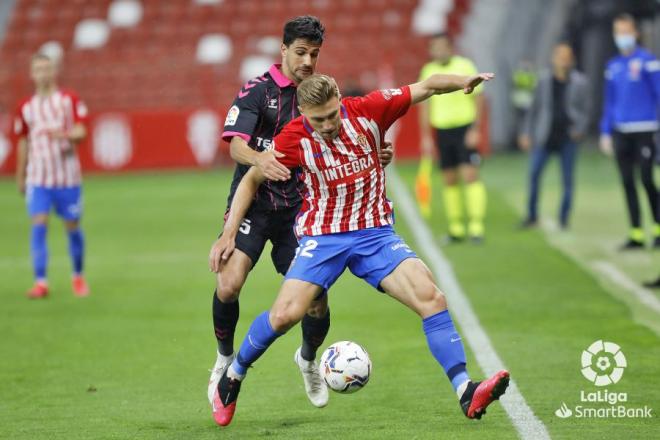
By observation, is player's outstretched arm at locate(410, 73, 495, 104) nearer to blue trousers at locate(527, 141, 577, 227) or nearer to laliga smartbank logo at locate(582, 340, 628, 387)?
laliga smartbank logo at locate(582, 340, 628, 387)

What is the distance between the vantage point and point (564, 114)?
599 inches

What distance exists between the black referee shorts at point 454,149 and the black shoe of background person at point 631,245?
6.77 feet

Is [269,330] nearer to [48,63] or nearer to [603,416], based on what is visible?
[603,416]

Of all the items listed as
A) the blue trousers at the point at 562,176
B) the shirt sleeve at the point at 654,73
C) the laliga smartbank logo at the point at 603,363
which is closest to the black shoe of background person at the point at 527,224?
the blue trousers at the point at 562,176

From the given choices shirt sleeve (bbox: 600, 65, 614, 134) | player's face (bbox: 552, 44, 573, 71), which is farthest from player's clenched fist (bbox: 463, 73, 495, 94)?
player's face (bbox: 552, 44, 573, 71)

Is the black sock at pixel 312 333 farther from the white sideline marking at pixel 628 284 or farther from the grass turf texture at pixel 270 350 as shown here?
the white sideline marking at pixel 628 284

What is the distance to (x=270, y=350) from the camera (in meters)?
8.55

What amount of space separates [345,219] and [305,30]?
1.08 meters

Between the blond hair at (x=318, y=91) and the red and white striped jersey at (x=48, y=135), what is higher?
the blond hair at (x=318, y=91)

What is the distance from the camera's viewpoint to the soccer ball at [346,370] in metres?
6.32

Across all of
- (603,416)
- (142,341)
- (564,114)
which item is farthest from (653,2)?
(603,416)

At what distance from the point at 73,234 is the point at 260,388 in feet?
15.3

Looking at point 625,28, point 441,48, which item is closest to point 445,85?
point 625,28

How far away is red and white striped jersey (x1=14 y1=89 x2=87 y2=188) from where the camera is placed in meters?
11.4
